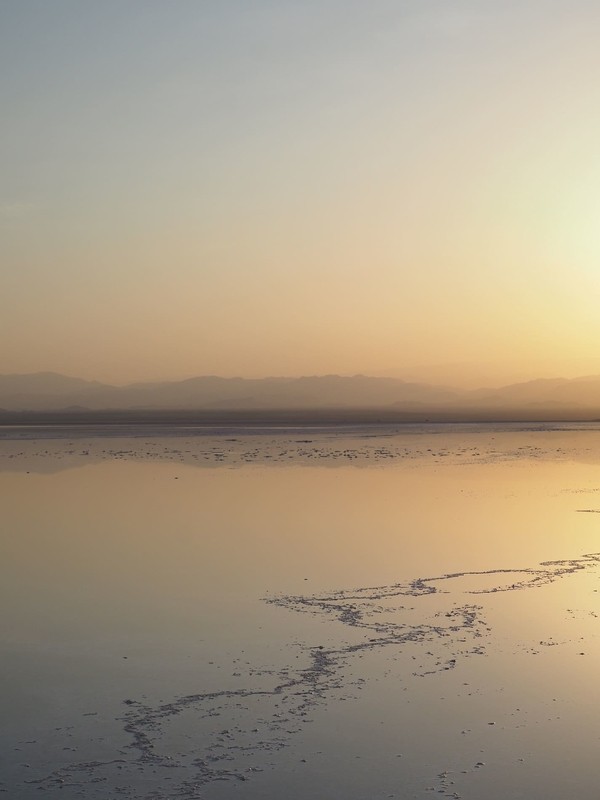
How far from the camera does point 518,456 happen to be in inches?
1464

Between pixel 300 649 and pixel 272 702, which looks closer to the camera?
pixel 272 702

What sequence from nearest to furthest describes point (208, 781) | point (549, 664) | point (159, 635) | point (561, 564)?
point (208, 781) → point (549, 664) → point (159, 635) → point (561, 564)

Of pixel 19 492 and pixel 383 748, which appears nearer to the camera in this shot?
pixel 383 748

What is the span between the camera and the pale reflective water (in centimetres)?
634

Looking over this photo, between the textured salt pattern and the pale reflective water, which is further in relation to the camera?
the pale reflective water

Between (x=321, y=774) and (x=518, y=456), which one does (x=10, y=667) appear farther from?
(x=518, y=456)

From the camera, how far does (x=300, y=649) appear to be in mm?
9242

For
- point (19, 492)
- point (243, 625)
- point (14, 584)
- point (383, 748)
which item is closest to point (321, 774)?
point (383, 748)

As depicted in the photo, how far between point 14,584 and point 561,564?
807cm

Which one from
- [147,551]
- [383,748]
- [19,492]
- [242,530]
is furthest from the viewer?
[19,492]

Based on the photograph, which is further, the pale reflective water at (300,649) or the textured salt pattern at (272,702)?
the pale reflective water at (300,649)

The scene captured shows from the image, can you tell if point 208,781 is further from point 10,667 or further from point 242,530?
point 242,530

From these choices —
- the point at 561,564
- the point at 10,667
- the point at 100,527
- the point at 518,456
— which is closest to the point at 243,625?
the point at 10,667

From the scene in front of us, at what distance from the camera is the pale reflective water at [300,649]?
20.8 ft
